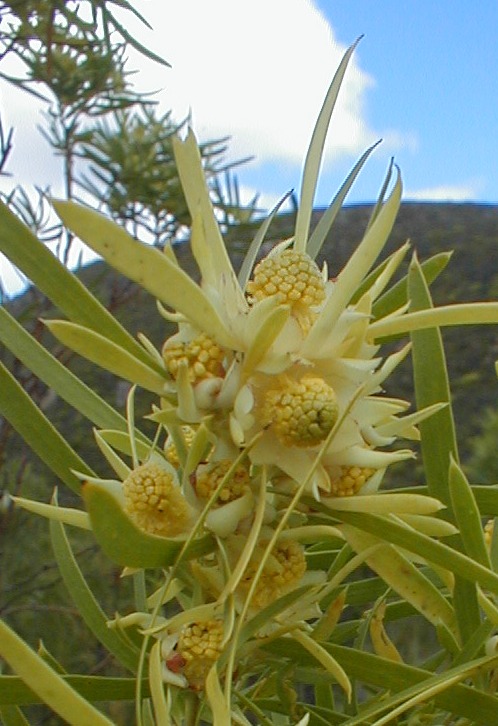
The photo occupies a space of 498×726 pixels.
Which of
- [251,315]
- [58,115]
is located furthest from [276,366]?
[58,115]

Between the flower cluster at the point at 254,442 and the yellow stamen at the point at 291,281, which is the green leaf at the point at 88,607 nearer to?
the flower cluster at the point at 254,442

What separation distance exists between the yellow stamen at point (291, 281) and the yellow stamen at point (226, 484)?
0.17 ft

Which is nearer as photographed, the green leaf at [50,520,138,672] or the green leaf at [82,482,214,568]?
the green leaf at [82,482,214,568]

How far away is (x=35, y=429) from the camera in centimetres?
26

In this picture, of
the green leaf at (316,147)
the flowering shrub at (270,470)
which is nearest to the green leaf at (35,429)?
the flowering shrub at (270,470)

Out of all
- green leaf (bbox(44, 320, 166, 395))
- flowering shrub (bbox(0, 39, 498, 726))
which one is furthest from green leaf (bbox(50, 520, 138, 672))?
green leaf (bbox(44, 320, 166, 395))

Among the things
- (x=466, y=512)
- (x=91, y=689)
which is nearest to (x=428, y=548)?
(x=466, y=512)

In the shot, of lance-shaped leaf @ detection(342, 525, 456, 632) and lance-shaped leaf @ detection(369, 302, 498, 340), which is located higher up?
lance-shaped leaf @ detection(369, 302, 498, 340)

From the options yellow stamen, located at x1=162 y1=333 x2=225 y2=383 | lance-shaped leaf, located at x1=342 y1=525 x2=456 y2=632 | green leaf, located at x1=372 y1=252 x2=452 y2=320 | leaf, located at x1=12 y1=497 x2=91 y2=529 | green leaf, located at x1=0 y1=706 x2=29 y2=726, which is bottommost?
green leaf, located at x1=0 y1=706 x2=29 y2=726

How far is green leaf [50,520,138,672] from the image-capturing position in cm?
29

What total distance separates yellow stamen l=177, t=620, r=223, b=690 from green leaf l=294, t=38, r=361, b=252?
126 millimetres

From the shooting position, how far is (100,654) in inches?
46.6

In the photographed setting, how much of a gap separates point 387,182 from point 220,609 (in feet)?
0.52

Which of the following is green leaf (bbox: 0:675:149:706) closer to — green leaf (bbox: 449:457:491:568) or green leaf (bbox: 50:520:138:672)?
green leaf (bbox: 50:520:138:672)
